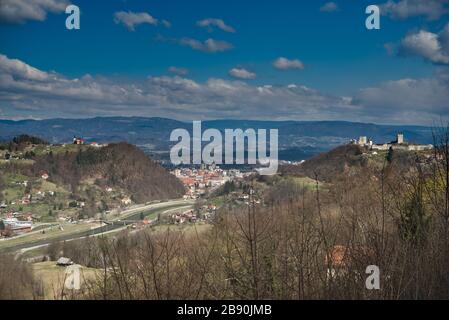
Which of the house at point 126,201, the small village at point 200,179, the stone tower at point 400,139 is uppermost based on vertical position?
the stone tower at point 400,139

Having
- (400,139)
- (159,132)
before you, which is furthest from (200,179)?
(400,139)

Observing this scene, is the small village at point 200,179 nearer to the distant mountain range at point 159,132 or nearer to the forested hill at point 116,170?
the forested hill at point 116,170

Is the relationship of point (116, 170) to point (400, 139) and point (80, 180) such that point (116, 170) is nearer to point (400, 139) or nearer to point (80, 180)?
point (80, 180)

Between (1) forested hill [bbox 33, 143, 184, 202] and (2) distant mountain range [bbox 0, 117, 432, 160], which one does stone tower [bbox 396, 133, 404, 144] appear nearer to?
(2) distant mountain range [bbox 0, 117, 432, 160]

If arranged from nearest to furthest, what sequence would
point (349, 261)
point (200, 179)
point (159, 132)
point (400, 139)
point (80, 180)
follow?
point (349, 261)
point (159, 132)
point (200, 179)
point (80, 180)
point (400, 139)

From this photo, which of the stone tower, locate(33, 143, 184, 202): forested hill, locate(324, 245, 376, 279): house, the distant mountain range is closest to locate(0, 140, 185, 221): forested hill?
locate(33, 143, 184, 202): forested hill

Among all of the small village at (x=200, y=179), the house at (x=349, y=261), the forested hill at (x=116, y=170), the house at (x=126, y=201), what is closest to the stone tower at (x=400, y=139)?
the small village at (x=200, y=179)
